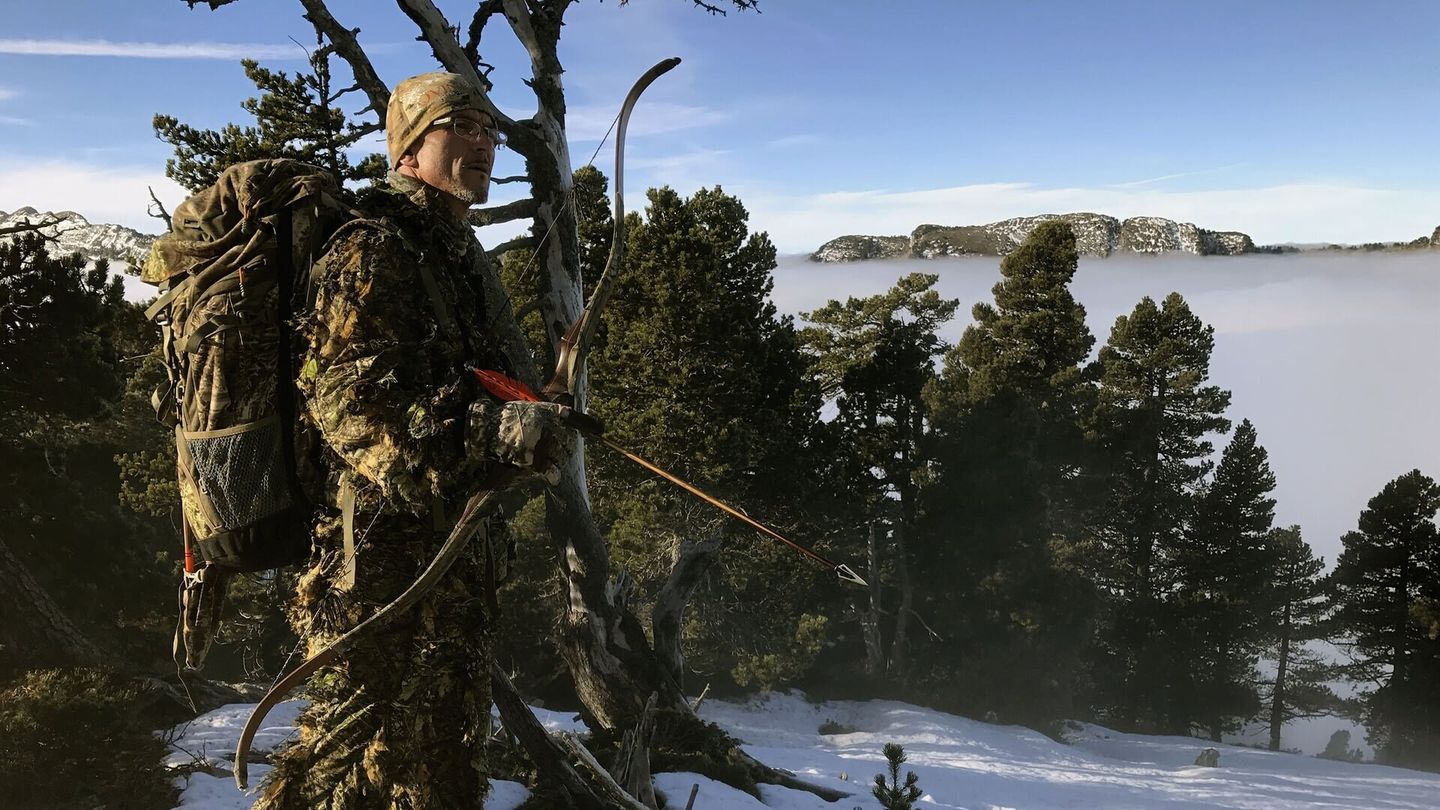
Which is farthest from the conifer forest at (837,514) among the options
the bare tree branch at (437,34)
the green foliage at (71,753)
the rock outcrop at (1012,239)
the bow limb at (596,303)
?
the rock outcrop at (1012,239)

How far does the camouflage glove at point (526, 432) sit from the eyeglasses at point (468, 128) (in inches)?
34.3

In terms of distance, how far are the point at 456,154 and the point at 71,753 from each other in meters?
7.36

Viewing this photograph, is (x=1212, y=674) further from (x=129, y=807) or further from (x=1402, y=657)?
(x=129, y=807)

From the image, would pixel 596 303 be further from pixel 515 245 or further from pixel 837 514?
pixel 837 514

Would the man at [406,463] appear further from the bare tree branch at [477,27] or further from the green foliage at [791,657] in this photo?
the green foliage at [791,657]

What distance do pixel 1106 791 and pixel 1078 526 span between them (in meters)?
21.4

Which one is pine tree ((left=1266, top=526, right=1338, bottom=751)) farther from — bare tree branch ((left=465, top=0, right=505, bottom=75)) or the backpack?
the backpack

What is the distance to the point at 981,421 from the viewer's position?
1288 inches

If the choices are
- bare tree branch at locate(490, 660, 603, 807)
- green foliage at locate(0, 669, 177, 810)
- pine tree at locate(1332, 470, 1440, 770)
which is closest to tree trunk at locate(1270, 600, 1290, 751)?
pine tree at locate(1332, 470, 1440, 770)

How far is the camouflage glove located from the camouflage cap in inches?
36.2

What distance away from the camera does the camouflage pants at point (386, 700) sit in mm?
2576

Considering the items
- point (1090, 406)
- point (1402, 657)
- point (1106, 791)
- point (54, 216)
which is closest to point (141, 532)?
point (54, 216)

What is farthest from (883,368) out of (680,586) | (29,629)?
(29,629)

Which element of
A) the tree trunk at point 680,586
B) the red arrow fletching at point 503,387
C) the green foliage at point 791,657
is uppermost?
the red arrow fletching at point 503,387
